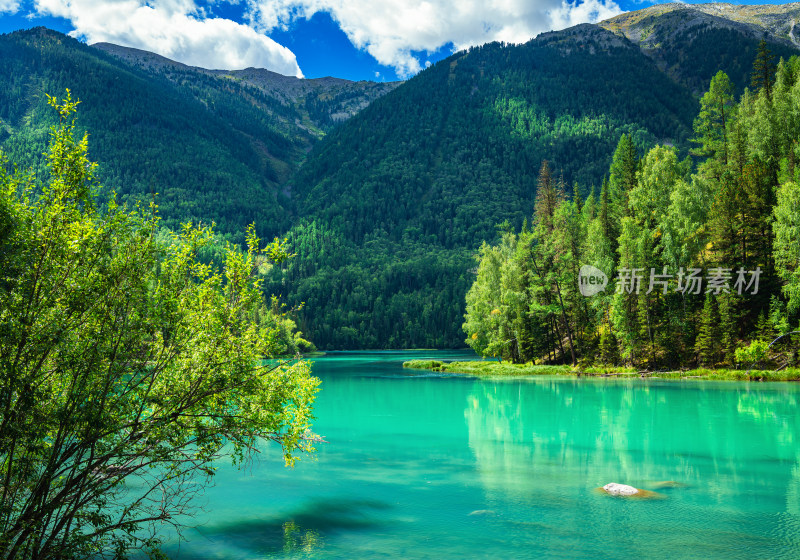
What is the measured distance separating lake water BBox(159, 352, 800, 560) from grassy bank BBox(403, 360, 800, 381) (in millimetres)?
→ 11829

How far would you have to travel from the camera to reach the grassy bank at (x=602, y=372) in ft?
167

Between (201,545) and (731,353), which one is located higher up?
(731,353)

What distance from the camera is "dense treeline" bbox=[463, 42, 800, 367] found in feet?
185

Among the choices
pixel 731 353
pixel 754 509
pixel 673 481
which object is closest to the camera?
pixel 754 509

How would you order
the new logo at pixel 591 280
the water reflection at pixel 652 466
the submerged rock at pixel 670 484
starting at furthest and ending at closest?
the new logo at pixel 591 280
the submerged rock at pixel 670 484
the water reflection at pixel 652 466

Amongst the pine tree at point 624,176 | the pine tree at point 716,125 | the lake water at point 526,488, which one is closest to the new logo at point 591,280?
the pine tree at point 624,176

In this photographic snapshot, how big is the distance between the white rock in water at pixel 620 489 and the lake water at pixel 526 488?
0.51m

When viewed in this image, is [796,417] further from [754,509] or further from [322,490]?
[322,490]

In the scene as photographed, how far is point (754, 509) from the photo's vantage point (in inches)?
671

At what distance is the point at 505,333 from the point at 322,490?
59300 millimetres

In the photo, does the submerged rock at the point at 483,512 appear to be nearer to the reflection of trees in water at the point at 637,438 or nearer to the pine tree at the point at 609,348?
the reflection of trees in water at the point at 637,438

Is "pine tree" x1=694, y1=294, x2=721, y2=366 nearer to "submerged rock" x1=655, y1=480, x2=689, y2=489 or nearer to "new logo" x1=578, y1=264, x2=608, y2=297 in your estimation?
"new logo" x1=578, y1=264, x2=608, y2=297

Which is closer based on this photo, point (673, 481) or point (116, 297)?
point (116, 297)

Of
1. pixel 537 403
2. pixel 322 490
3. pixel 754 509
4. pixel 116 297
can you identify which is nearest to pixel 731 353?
pixel 537 403
